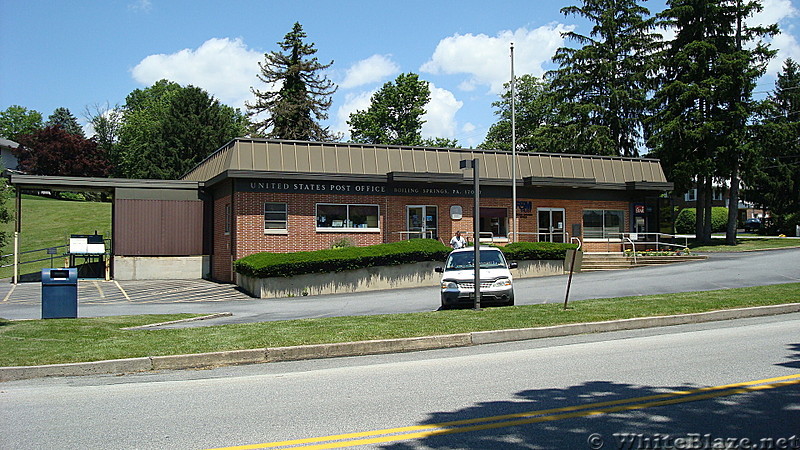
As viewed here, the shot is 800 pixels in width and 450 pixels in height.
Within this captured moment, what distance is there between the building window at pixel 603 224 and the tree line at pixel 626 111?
1161 cm

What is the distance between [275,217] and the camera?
83.8 feet

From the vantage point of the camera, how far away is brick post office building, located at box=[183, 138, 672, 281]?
25.3 meters

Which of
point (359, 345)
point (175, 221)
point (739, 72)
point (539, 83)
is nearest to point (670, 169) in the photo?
point (739, 72)

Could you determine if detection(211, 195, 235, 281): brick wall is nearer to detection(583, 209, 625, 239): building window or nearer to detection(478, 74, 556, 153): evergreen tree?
detection(583, 209, 625, 239): building window

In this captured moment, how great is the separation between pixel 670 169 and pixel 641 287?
26.3 m

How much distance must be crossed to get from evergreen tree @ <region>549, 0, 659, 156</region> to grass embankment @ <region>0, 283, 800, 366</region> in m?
31.9

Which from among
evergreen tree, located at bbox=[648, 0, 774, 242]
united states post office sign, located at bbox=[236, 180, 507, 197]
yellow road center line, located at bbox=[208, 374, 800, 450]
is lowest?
yellow road center line, located at bbox=[208, 374, 800, 450]

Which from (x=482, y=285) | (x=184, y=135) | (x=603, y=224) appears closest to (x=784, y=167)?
(x=603, y=224)

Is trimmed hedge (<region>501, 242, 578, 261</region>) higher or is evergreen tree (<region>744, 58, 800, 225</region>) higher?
evergreen tree (<region>744, 58, 800, 225</region>)

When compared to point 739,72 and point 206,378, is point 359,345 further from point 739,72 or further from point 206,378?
point 739,72

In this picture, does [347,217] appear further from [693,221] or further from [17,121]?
[17,121]

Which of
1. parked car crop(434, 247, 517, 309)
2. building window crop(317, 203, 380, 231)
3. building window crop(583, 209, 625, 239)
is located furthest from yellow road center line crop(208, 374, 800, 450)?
building window crop(583, 209, 625, 239)

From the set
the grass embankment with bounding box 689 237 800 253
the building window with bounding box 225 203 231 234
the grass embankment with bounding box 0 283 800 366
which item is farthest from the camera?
the grass embankment with bounding box 689 237 800 253

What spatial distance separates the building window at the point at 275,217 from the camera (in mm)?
25364
